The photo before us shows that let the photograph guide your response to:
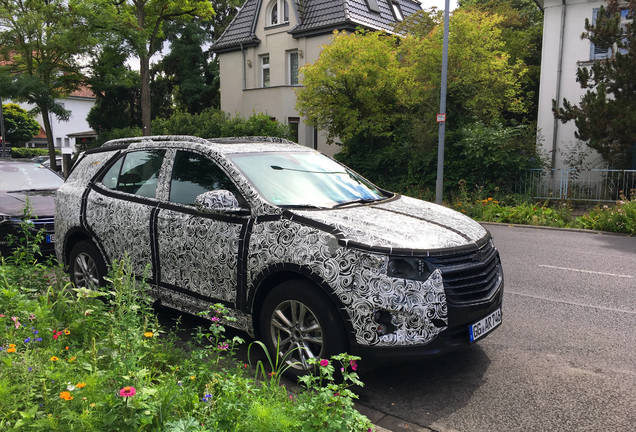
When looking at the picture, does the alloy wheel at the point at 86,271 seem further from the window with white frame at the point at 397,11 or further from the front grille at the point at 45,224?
the window with white frame at the point at 397,11

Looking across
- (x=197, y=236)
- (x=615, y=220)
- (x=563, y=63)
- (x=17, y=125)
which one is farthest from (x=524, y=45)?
(x=17, y=125)

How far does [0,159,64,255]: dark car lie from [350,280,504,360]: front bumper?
4.96 metres

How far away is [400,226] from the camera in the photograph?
157 inches

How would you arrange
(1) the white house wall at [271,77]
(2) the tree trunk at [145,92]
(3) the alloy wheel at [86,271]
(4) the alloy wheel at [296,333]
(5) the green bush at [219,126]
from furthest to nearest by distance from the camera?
(2) the tree trunk at [145,92] → (1) the white house wall at [271,77] → (5) the green bush at [219,126] → (3) the alloy wheel at [86,271] → (4) the alloy wheel at [296,333]

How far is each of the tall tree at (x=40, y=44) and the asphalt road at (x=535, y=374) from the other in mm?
25733

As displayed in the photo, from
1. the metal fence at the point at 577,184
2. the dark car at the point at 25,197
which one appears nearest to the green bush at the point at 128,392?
the dark car at the point at 25,197

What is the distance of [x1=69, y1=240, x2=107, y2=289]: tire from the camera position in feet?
17.8

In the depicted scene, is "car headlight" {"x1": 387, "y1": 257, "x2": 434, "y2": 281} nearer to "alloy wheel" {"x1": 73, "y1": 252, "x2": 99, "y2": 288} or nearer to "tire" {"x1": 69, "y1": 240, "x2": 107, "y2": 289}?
"tire" {"x1": 69, "y1": 240, "x2": 107, "y2": 289}

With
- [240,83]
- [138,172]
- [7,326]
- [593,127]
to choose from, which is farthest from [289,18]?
[7,326]

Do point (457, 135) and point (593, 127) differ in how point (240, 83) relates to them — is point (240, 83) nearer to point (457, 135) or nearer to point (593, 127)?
point (457, 135)

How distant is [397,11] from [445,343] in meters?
30.3

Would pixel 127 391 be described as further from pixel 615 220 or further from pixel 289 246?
pixel 615 220

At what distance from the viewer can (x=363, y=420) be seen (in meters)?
2.60

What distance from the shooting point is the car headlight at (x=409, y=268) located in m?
3.55
